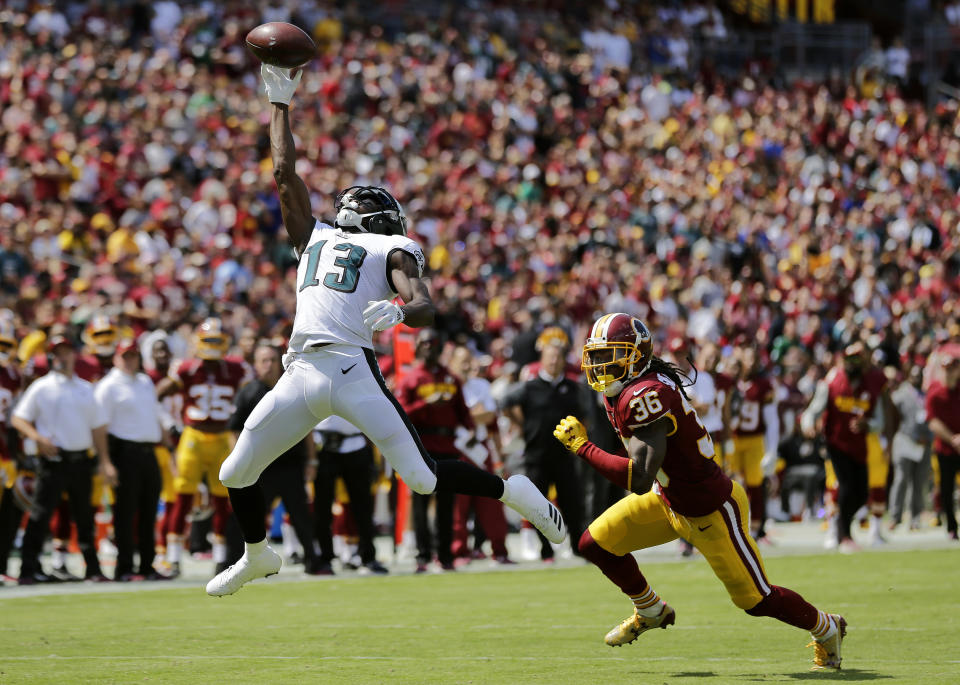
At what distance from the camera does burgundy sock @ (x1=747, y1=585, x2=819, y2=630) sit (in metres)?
6.96

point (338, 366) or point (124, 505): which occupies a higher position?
point (338, 366)

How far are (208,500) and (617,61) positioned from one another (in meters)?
18.0

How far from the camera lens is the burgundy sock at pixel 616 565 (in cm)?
736

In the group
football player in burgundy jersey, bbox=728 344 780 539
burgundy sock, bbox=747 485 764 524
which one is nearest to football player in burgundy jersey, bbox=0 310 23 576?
football player in burgundy jersey, bbox=728 344 780 539

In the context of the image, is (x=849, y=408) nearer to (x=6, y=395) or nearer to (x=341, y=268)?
(x=6, y=395)

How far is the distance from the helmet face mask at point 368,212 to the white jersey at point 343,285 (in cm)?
12

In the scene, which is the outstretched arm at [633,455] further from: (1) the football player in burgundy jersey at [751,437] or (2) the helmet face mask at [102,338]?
(1) the football player in burgundy jersey at [751,437]

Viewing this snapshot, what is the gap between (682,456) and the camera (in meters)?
7.08

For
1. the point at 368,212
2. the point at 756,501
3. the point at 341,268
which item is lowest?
the point at 756,501

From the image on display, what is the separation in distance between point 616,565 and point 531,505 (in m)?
0.51

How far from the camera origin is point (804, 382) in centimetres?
1878

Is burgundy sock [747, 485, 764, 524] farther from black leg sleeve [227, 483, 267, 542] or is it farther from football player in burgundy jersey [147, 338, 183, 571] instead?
black leg sleeve [227, 483, 267, 542]

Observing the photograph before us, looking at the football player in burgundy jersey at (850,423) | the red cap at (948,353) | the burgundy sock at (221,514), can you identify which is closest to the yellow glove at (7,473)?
the burgundy sock at (221,514)

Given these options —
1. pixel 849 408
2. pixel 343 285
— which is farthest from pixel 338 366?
pixel 849 408
